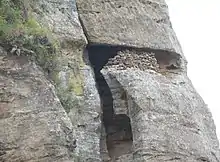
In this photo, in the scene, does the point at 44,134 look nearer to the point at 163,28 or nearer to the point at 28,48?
the point at 28,48

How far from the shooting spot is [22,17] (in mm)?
11375

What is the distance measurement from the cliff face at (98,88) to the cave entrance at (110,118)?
0.02m

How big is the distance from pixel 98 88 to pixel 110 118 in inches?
30.0

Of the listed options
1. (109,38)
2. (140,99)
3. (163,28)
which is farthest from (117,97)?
(163,28)

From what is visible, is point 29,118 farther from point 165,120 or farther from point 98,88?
point 98,88

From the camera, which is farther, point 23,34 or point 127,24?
point 127,24

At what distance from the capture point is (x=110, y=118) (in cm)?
1384

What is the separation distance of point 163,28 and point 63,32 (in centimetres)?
338

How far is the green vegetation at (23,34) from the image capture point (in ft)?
33.9

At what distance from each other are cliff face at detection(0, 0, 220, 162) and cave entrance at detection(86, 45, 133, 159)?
24 millimetres

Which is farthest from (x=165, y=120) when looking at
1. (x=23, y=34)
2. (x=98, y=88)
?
(x=23, y=34)

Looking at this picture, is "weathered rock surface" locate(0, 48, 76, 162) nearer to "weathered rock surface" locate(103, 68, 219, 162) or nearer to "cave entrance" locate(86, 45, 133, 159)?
"weathered rock surface" locate(103, 68, 219, 162)

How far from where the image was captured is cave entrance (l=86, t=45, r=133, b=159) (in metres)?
13.5

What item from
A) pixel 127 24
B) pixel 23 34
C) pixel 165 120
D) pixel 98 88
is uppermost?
pixel 127 24
